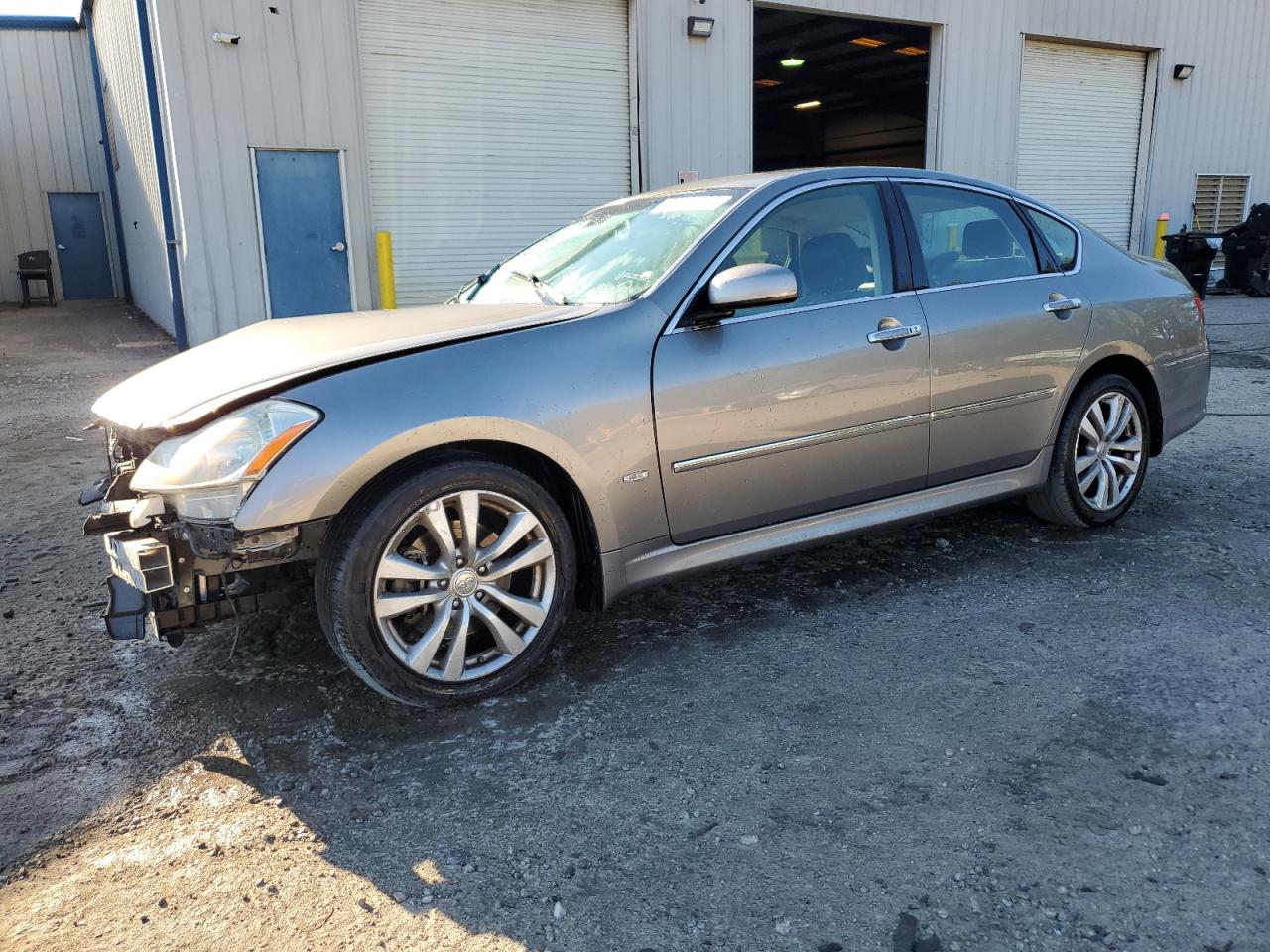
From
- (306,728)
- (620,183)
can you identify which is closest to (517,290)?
(306,728)

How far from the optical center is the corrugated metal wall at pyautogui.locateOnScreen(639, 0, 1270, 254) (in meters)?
12.1

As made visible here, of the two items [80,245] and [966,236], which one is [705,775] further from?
[80,245]

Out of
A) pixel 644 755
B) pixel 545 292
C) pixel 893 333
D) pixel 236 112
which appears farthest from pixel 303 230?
pixel 644 755

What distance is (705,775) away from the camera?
8.56ft

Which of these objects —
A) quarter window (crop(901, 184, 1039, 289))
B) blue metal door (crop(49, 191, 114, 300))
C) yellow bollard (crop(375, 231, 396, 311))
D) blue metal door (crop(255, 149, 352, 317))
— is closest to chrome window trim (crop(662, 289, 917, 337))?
quarter window (crop(901, 184, 1039, 289))

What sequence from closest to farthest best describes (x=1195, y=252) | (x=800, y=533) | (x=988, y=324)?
(x=800, y=533)
(x=988, y=324)
(x=1195, y=252)

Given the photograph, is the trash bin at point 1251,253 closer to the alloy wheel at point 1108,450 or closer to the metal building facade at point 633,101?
the metal building facade at point 633,101

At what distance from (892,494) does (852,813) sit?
1.62m

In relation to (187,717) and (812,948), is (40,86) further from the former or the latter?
(812,948)

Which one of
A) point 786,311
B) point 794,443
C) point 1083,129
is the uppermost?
point 1083,129

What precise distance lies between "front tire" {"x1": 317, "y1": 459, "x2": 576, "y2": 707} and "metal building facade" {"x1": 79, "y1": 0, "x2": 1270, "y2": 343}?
8049 millimetres

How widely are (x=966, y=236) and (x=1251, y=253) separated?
15279 mm

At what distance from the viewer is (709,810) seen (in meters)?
2.46

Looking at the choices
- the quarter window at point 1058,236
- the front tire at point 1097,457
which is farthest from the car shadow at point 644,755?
the quarter window at point 1058,236
